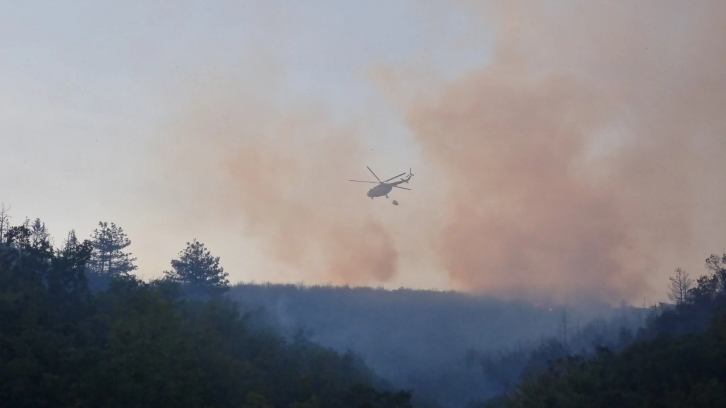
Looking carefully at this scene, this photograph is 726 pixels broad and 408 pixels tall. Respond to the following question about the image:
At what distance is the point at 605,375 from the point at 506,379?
92.7m

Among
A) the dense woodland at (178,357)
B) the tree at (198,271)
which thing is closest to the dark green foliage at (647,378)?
the dense woodland at (178,357)

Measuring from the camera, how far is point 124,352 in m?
42.7

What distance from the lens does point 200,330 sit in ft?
206

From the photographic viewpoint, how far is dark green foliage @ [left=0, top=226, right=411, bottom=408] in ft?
131

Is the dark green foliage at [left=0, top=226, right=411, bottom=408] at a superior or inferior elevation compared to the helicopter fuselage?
inferior

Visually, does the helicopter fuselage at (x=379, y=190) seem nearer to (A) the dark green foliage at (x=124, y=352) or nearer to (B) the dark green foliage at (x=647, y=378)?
(A) the dark green foliage at (x=124, y=352)

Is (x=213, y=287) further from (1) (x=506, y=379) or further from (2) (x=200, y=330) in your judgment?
(1) (x=506, y=379)

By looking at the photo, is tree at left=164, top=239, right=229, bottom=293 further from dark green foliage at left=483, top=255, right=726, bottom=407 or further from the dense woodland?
dark green foliage at left=483, top=255, right=726, bottom=407

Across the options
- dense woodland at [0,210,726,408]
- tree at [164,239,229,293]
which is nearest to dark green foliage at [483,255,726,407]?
dense woodland at [0,210,726,408]

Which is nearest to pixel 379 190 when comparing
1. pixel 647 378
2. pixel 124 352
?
pixel 647 378

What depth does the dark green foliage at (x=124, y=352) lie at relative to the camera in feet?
131

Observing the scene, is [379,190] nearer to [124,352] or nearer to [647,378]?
[647,378]

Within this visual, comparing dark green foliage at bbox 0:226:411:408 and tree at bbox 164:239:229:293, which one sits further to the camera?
tree at bbox 164:239:229:293

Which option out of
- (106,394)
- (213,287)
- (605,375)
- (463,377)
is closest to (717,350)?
(605,375)
